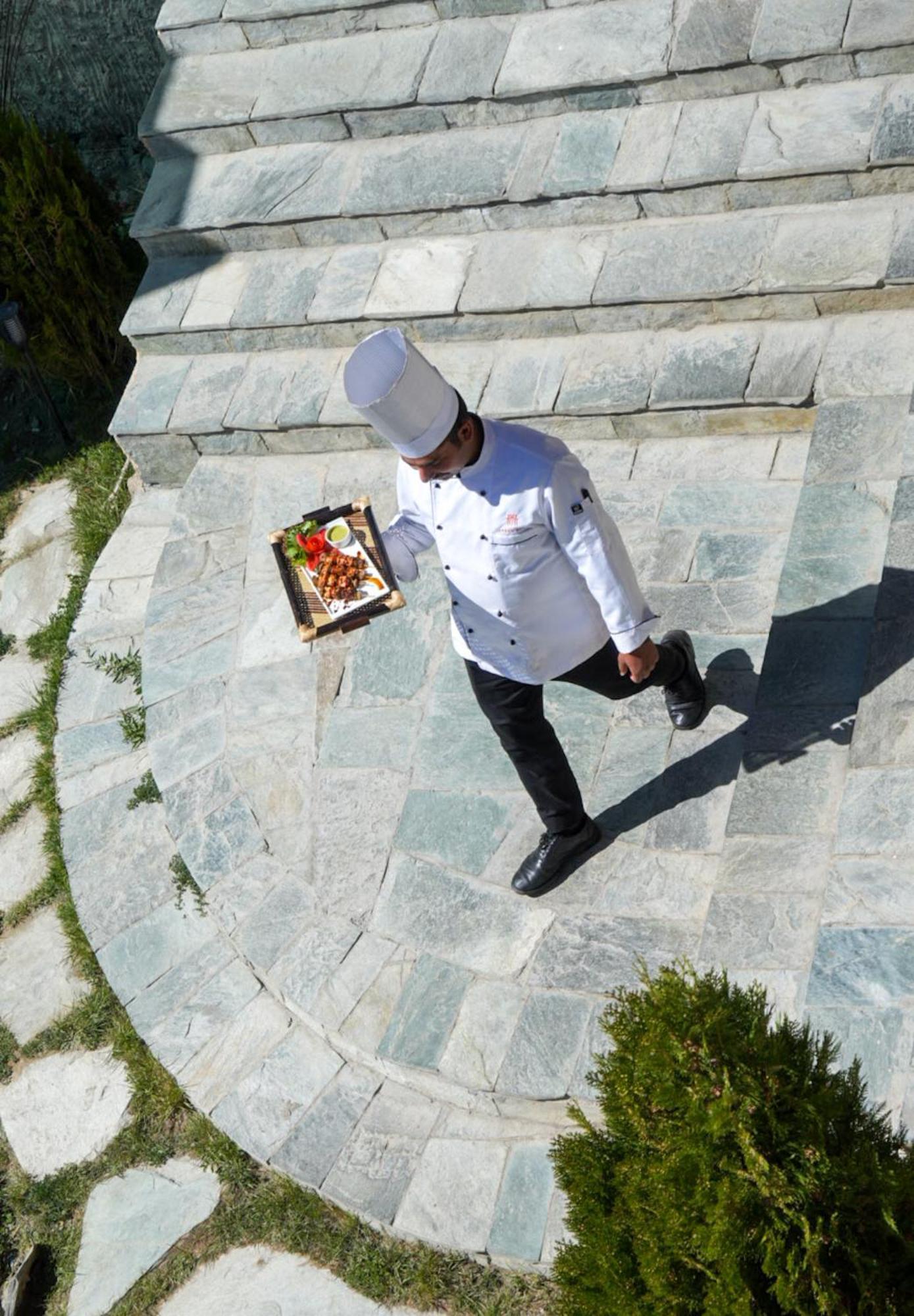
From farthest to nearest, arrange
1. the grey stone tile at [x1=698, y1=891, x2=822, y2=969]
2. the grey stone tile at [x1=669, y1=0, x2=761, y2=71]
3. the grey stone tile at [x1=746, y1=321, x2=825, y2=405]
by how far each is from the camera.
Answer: the grey stone tile at [x1=669, y1=0, x2=761, y2=71]
the grey stone tile at [x1=746, y1=321, x2=825, y2=405]
the grey stone tile at [x1=698, y1=891, x2=822, y2=969]

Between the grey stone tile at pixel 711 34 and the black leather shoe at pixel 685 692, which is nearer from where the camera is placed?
the black leather shoe at pixel 685 692

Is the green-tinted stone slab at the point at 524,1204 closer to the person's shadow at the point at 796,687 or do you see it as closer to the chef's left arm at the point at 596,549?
the person's shadow at the point at 796,687

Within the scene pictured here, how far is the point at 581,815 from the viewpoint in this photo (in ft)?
17.1

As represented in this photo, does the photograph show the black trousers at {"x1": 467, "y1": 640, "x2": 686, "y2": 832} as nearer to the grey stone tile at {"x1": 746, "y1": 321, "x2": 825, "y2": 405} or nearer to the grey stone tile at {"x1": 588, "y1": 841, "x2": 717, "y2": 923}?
the grey stone tile at {"x1": 588, "y1": 841, "x2": 717, "y2": 923}

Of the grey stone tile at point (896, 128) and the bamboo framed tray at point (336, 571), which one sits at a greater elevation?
the bamboo framed tray at point (336, 571)

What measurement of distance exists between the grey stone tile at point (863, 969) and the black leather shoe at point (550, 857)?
43.4 inches

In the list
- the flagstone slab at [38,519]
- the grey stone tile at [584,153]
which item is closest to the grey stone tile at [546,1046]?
the grey stone tile at [584,153]

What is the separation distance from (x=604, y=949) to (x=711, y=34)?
13.1 feet

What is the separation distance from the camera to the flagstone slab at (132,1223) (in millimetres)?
5203

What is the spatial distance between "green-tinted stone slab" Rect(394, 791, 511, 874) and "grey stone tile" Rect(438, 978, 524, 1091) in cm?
49

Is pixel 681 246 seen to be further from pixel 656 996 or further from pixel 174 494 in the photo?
pixel 656 996

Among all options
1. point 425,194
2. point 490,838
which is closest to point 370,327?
point 425,194

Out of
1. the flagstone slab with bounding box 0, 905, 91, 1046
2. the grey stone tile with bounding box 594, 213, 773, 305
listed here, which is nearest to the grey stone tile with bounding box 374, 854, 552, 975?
the flagstone slab with bounding box 0, 905, 91, 1046

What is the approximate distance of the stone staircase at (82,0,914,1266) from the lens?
4992 mm
